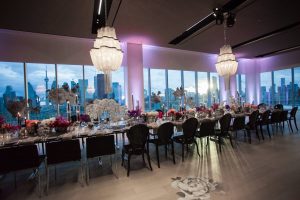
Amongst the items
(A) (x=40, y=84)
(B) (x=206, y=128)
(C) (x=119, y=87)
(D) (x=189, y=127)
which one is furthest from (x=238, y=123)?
(A) (x=40, y=84)

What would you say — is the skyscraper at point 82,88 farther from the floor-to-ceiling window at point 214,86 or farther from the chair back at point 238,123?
the floor-to-ceiling window at point 214,86

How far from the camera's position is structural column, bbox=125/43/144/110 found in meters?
7.12

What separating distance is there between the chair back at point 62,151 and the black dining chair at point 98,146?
18 cm

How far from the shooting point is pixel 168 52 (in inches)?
330

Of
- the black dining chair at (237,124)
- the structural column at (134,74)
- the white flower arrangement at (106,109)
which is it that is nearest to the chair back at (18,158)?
the white flower arrangement at (106,109)

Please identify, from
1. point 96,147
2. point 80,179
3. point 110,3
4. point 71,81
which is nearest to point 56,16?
point 110,3

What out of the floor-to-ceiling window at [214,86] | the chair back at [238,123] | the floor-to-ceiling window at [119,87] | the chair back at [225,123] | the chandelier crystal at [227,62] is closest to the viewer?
the chair back at [225,123]

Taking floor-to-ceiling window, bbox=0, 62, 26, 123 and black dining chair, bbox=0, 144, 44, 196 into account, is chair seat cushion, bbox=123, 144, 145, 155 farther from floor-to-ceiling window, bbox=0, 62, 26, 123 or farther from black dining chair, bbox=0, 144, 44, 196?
floor-to-ceiling window, bbox=0, 62, 26, 123

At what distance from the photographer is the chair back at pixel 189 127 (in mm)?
3695

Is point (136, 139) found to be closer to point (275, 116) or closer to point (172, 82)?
point (275, 116)

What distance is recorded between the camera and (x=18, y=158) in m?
2.52

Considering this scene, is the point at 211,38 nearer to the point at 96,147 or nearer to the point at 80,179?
the point at 96,147

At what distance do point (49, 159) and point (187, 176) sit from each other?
2.26 meters

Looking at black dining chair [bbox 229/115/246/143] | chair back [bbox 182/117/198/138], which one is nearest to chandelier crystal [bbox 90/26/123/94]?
chair back [bbox 182/117/198/138]
